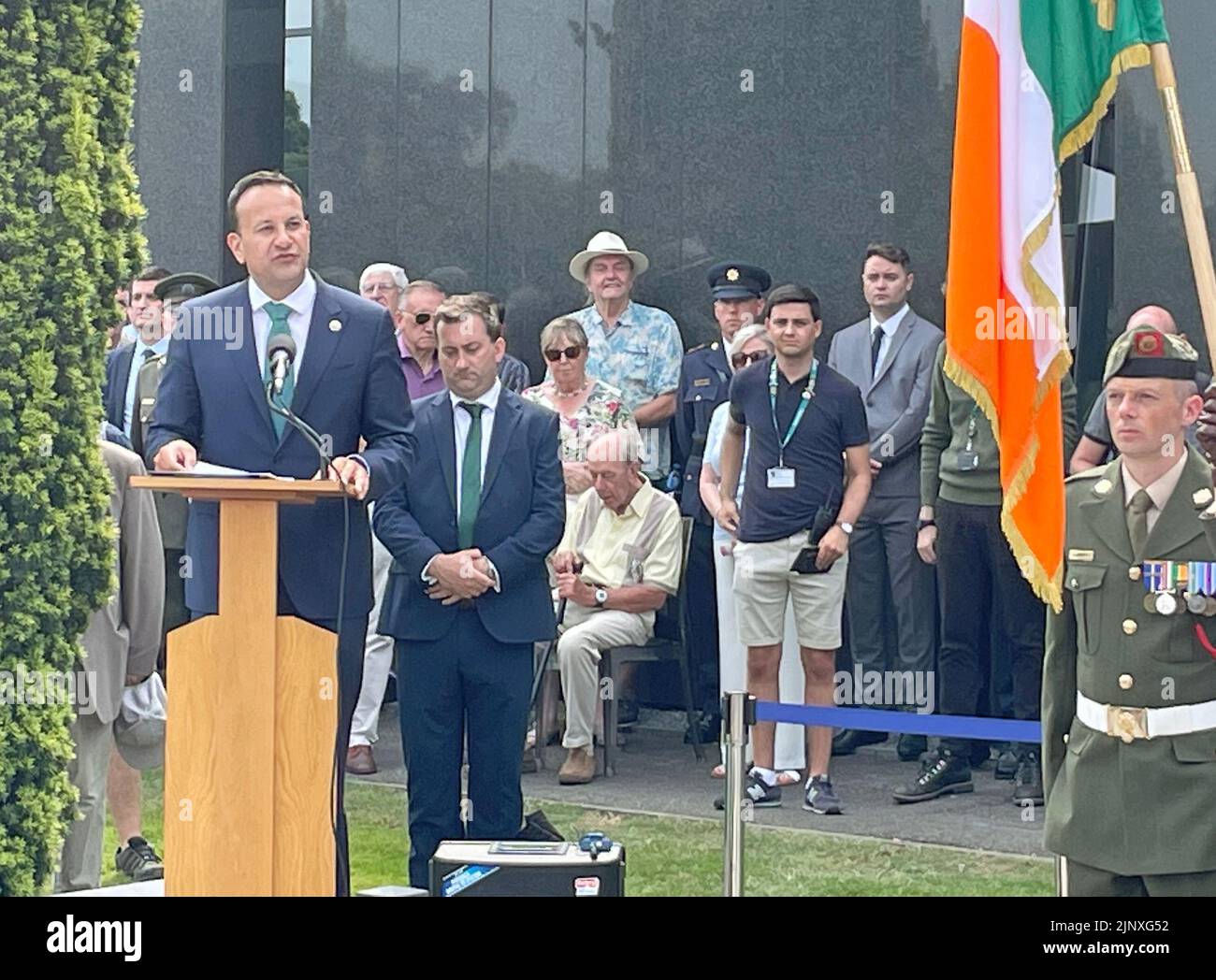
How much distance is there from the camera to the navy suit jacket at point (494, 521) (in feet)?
27.5

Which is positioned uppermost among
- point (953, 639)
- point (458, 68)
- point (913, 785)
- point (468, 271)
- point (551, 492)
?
point (458, 68)

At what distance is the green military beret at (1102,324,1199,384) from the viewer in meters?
6.02

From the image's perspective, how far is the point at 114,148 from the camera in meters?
7.04

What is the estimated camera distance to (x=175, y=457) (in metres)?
6.73

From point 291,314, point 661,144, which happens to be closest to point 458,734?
point 291,314

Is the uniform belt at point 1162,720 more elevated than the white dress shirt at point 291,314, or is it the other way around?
the white dress shirt at point 291,314

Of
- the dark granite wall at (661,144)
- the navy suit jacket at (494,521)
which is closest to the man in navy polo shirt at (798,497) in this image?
the dark granite wall at (661,144)

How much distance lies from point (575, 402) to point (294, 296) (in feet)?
12.1

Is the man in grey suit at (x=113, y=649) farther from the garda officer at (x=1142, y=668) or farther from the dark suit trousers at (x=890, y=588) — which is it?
the dark suit trousers at (x=890, y=588)

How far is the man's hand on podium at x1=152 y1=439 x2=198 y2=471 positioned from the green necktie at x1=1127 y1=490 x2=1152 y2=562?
9.07 ft

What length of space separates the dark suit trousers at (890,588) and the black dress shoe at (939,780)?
0.70m
